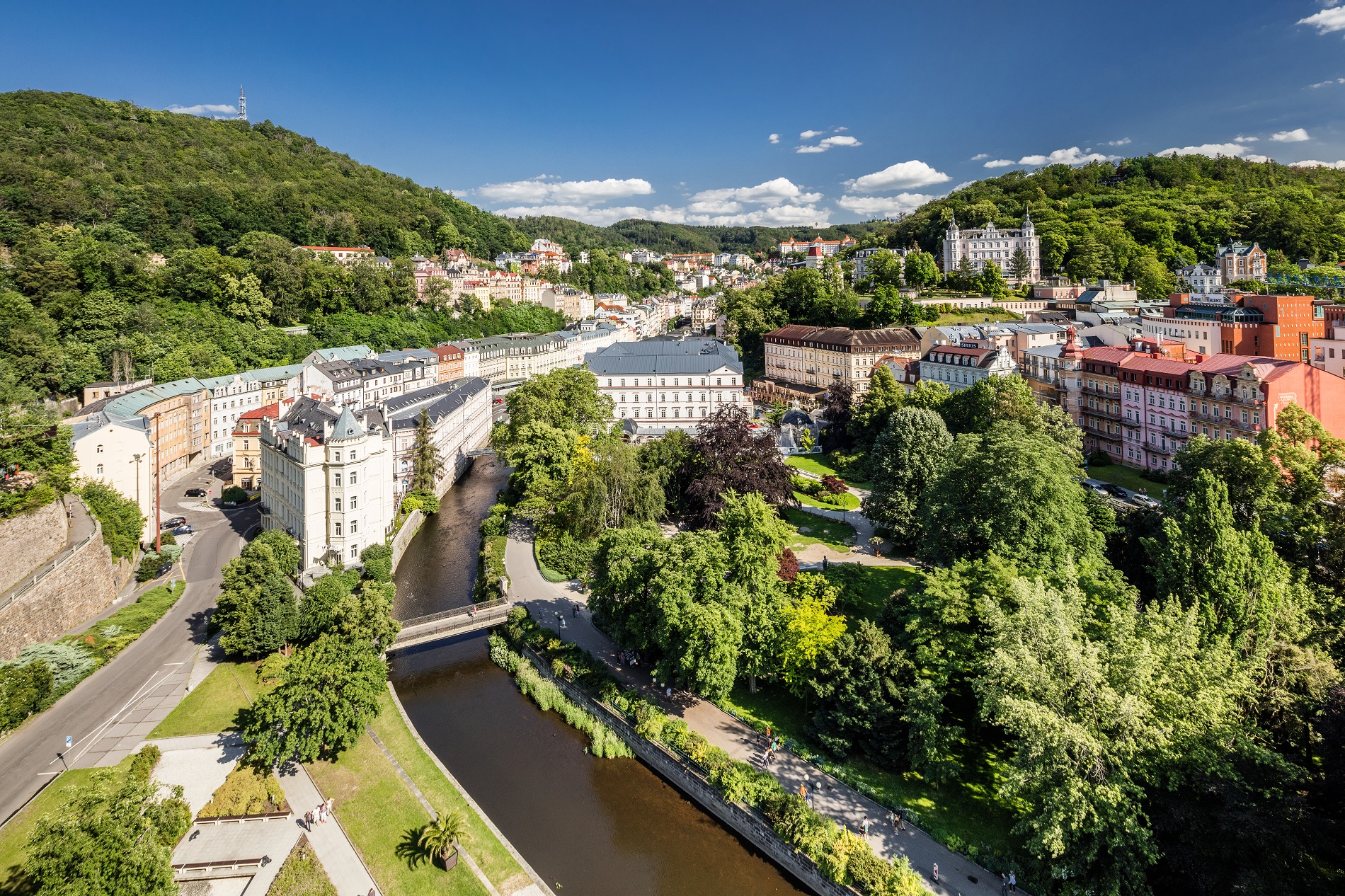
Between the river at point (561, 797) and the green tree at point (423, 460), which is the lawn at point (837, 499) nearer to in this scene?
the river at point (561, 797)

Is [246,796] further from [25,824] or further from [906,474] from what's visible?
[906,474]

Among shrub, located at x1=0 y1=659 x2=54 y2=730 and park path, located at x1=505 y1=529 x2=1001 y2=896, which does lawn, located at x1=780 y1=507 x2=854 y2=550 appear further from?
shrub, located at x1=0 y1=659 x2=54 y2=730

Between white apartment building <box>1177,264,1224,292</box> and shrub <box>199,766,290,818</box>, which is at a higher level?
white apartment building <box>1177,264,1224,292</box>

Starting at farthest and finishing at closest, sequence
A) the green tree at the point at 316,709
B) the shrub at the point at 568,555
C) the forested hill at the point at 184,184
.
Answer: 1. the forested hill at the point at 184,184
2. the shrub at the point at 568,555
3. the green tree at the point at 316,709

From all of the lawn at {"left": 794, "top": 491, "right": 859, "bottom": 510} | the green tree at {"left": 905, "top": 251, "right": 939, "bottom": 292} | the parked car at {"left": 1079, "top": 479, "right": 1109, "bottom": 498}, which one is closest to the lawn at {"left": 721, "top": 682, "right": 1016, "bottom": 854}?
the lawn at {"left": 794, "top": 491, "right": 859, "bottom": 510}

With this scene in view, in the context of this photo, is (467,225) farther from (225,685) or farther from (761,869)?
(761,869)

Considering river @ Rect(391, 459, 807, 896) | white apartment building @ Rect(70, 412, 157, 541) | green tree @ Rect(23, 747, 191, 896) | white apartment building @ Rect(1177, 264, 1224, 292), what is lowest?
river @ Rect(391, 459, 807, 896)

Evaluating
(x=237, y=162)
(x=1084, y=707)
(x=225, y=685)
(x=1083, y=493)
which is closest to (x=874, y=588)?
(x=1083, y=493)

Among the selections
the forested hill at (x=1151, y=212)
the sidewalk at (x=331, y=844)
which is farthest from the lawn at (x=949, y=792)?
the forested hill at (x=1151, y=212)
